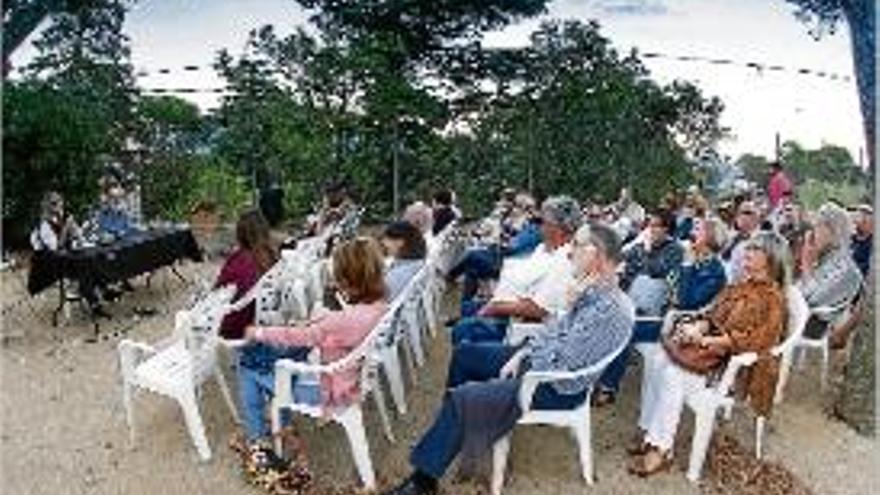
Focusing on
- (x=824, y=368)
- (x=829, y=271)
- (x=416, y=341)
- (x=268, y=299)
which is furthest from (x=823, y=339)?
(x=268, y=299)

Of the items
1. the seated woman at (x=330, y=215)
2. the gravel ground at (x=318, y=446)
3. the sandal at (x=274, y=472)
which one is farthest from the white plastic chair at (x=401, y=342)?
the seated woman at (x=330, y=215)

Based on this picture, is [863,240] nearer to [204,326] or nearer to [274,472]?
[204,326]

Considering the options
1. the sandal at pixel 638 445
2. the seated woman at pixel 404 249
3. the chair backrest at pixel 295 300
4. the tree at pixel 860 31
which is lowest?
the sandal at pixel 638 445

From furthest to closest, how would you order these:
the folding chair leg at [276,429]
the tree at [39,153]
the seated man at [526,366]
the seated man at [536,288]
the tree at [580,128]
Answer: the tree at [580,128] → the tree at [39,153] → the seated man at [536,288] → the folding chair leg at [276,429] → the seated man at [526,366]

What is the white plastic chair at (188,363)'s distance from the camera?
242 inches

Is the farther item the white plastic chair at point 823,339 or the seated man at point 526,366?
the white plastic chair at point 823,339

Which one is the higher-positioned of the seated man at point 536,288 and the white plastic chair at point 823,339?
the seated man at point 536,288

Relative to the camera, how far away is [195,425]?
20.2 feet

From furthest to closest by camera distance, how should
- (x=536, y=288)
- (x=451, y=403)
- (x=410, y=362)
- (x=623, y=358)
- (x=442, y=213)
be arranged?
1. (x=442, y=213)
2. (x=410, y=362)
3. (x=623, y=358)
4. (x=536, y=288)
5. (x=451, y=403)

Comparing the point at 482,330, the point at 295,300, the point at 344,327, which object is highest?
the point at 344,327

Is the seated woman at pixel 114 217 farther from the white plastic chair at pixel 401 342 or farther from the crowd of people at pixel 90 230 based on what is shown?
the white plastic chair at pixel 401 342

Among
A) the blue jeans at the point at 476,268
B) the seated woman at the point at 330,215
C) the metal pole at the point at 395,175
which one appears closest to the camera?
the blue jeans at the point at 476,268

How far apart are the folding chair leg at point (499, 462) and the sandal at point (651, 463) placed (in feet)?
2.32

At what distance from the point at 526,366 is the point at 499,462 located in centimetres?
44
